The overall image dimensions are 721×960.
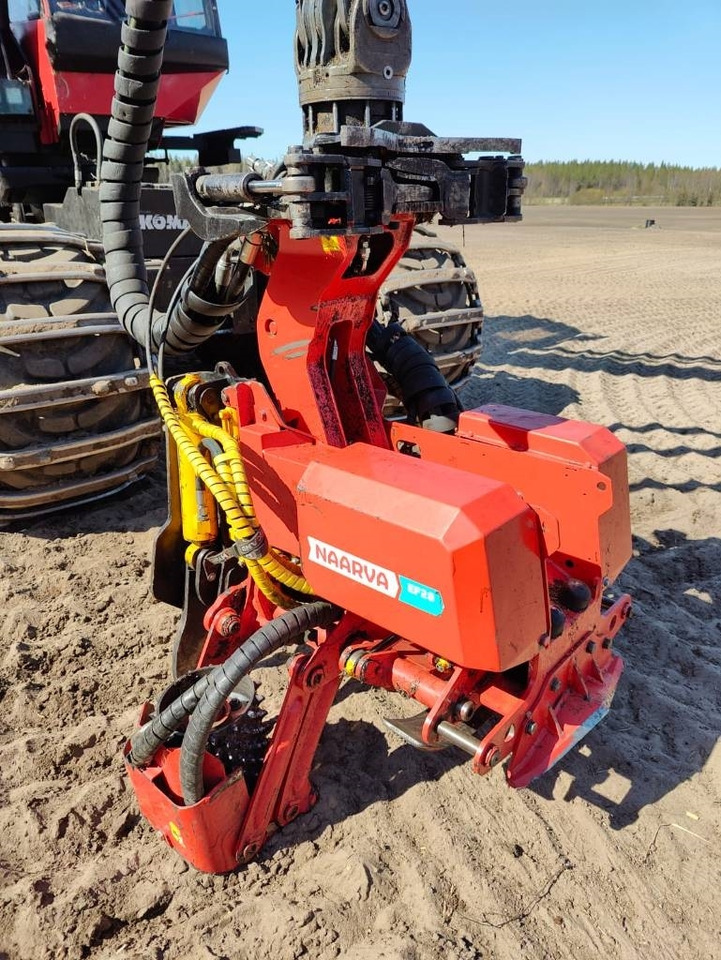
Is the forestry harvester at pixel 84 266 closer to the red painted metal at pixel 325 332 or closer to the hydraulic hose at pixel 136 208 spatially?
the hydraulic hose at pixel 136 208

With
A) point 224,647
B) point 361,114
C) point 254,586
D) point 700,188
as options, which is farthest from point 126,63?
point 700,188

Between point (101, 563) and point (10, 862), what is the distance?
5.45 feet

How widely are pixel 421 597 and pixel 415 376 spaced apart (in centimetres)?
145

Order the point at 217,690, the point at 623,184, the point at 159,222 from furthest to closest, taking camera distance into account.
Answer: the point at 623,184 < the point at 159,222 < the point at 217,690

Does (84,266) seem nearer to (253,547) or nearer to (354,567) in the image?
(253,547)

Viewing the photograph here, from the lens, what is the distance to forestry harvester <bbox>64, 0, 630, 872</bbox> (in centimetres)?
183

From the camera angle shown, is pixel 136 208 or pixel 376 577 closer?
pixel 376 577

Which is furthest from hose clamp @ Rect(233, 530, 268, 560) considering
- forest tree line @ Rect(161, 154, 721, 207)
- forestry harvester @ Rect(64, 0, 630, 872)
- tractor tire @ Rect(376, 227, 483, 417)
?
forest tree line @ Rect(161, 154, 721, 207)

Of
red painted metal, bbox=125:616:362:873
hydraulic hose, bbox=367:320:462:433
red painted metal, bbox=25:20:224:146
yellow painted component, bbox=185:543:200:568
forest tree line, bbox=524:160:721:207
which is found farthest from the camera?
forest tree line, bbox=524:160:721:207

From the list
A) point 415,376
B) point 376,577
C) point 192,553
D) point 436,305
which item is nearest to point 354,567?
point 376,577

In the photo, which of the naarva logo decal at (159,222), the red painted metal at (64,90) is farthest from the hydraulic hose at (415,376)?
the red painted metal at (64,90)

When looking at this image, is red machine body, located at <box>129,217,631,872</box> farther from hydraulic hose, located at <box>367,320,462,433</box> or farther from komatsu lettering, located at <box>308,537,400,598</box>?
hydraulic hose, located at <box>367,320,462,433</box>

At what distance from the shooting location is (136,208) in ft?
9.61

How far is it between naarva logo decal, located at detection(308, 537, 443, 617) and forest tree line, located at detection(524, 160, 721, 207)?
134 ft
